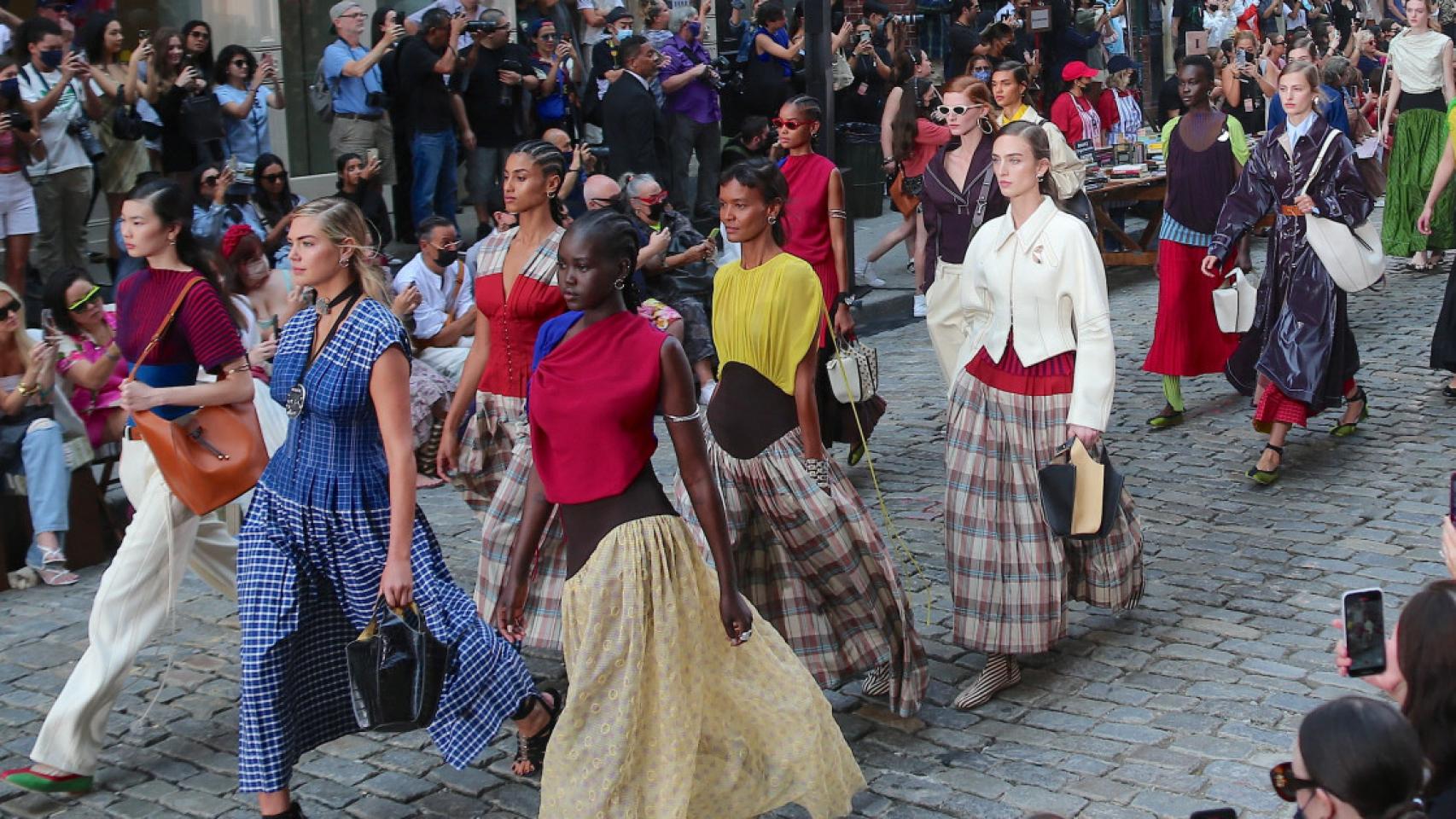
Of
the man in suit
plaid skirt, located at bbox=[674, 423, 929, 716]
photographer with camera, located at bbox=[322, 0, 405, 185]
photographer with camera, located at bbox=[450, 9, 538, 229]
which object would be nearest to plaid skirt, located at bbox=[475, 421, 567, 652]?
plaid skirt, located at bbox=[674, 423, 929, 716]

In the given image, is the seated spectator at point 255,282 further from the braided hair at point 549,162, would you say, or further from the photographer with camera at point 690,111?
the photographer with camera at point 690,111

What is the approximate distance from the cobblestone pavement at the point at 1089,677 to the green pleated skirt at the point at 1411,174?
17.6 feet

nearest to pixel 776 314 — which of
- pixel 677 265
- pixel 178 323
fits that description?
pixel 178 323

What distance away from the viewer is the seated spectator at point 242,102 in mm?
11961

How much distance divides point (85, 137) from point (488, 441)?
240 inches

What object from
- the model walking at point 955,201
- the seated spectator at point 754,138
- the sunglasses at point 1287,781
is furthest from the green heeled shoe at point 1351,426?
the sunglasses at point 1287,781

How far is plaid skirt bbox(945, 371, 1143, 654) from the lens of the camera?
19.6ft

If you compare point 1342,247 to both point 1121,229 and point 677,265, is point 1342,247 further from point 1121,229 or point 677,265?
point 1121,229

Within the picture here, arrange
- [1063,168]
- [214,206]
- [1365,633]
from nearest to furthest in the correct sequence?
1. [1365,633]
2. [1063,168]
3. [214,206]

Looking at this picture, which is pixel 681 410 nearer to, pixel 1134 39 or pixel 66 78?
pixel 66 78

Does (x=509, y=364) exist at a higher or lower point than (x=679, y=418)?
lower

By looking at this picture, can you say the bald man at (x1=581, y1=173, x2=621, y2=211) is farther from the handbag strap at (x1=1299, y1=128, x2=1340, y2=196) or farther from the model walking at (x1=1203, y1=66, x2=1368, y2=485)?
the handbag strap at (x1=1299, y1=128, x2=1340, y2=196)

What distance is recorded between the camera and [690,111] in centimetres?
1502

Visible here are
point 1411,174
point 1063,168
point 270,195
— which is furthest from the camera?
point 1411,174
